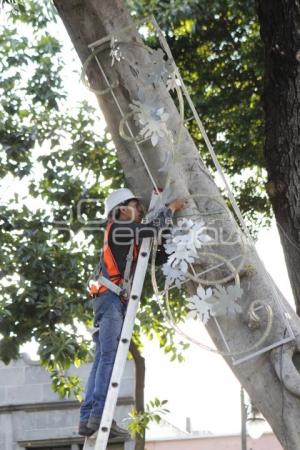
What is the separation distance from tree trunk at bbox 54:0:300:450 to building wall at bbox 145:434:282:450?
29.5 ft

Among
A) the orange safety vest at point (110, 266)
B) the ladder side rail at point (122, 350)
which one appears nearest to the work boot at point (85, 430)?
the ladder side rail at point (122, 350)

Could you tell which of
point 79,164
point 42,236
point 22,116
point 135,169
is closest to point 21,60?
point 22,116

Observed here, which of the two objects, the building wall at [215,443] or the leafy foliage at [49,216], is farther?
the building wall at [215,443]

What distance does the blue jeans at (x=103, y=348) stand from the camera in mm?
4098

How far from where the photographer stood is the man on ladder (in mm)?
4121

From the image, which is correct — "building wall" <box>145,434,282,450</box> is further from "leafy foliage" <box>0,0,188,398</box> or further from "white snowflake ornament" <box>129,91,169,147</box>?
"white snowflake ornament" <box>129,91,169,147</box>

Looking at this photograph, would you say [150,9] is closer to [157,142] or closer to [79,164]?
[79,164]

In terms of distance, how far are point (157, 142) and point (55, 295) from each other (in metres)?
3.66

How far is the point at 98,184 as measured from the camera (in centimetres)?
882

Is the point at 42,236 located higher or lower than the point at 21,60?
lower

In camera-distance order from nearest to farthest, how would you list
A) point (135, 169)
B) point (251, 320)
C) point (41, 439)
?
point (251, 320)
point (135, 169)
point (41, 439)

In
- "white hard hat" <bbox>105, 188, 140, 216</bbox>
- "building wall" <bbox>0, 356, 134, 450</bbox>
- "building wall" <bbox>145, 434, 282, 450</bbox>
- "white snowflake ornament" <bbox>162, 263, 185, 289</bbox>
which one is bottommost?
"white snowflake ornament" <bbox>162, 263, 185, 289</bbox>

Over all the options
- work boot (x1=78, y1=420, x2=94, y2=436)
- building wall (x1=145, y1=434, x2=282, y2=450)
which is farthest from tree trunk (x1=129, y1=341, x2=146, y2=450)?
work boot (x1=78, y1=420, x2=94, y2=436)

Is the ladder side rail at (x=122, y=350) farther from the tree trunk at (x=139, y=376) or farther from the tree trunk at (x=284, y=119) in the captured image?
the tree trunk at (x=139, y=376)
